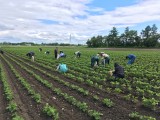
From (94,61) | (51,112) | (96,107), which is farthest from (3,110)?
(94,61)

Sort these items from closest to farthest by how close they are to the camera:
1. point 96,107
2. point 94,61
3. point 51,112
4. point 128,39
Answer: point 51,112
point 96,107
point 94,61
point 128,39

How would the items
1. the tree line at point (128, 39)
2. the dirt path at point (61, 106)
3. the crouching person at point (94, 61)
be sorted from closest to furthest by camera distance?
1. the dirt path at point (61, 106)
2. the crouching person at point (94, 61)
3. the tree line at point (128, 39)

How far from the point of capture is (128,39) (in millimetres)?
107562

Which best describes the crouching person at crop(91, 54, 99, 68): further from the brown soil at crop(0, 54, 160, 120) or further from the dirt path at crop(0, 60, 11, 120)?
the dirt path at crop(0, 60, 11, 120)

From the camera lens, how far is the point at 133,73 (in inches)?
698

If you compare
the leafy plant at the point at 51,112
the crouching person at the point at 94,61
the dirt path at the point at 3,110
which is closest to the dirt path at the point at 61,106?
the leafy plant at the point at 51,112

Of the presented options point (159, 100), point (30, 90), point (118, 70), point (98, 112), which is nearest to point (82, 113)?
point (98, 112)

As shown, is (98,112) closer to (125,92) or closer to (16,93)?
(125,92)

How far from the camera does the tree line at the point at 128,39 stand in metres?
96.1

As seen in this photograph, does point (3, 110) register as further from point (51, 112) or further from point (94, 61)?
point (94, 61)

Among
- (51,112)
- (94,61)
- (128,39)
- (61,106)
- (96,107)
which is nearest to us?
(51,112)

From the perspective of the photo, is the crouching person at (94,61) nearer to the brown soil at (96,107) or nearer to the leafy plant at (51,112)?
the brown soil at (96,107)

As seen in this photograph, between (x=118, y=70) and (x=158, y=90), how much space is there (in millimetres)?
3155

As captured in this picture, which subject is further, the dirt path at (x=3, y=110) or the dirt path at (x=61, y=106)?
the dirt path at (x=3, y=110)
